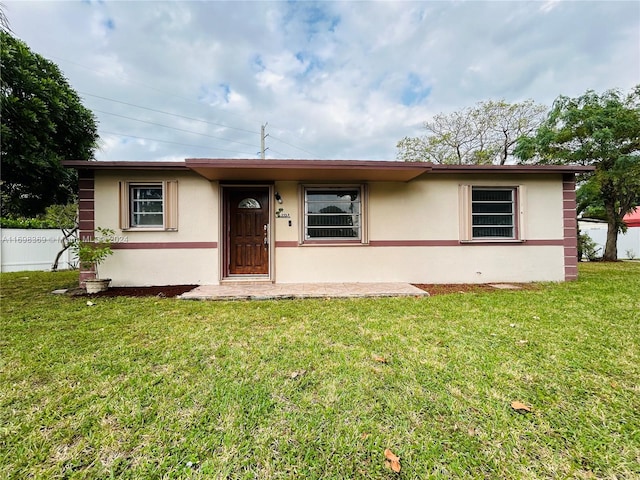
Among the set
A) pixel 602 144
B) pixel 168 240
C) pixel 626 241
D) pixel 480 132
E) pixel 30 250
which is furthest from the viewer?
pixel 480 132

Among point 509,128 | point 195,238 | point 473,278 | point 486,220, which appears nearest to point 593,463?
point 473,278

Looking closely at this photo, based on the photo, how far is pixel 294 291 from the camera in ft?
17.1

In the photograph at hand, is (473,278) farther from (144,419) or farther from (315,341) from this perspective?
(144,419)

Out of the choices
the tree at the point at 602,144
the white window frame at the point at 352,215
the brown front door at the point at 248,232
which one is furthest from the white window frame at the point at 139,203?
the tree at the point at 602,144

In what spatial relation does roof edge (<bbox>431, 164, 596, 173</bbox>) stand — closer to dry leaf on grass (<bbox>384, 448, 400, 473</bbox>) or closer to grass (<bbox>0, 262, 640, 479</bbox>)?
grass (<bbox>0, 262, 640, 479</bbox>)

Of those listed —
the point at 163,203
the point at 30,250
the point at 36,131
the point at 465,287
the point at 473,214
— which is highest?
the point at 36,131

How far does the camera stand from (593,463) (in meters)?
1.39

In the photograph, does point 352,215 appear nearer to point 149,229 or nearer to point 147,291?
point 149,229

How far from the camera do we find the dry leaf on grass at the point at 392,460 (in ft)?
4.49

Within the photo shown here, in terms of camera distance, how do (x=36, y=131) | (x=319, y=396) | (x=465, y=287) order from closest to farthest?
(x=319, y=396), (x=465, y=287), (x=36, y=131)

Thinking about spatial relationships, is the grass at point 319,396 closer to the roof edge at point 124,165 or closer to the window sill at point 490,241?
the window sill at point 490,241

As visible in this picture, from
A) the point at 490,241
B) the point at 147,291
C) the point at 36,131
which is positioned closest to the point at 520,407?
the point at 490,241

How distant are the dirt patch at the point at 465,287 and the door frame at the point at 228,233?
327 cm

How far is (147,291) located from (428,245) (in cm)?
591
